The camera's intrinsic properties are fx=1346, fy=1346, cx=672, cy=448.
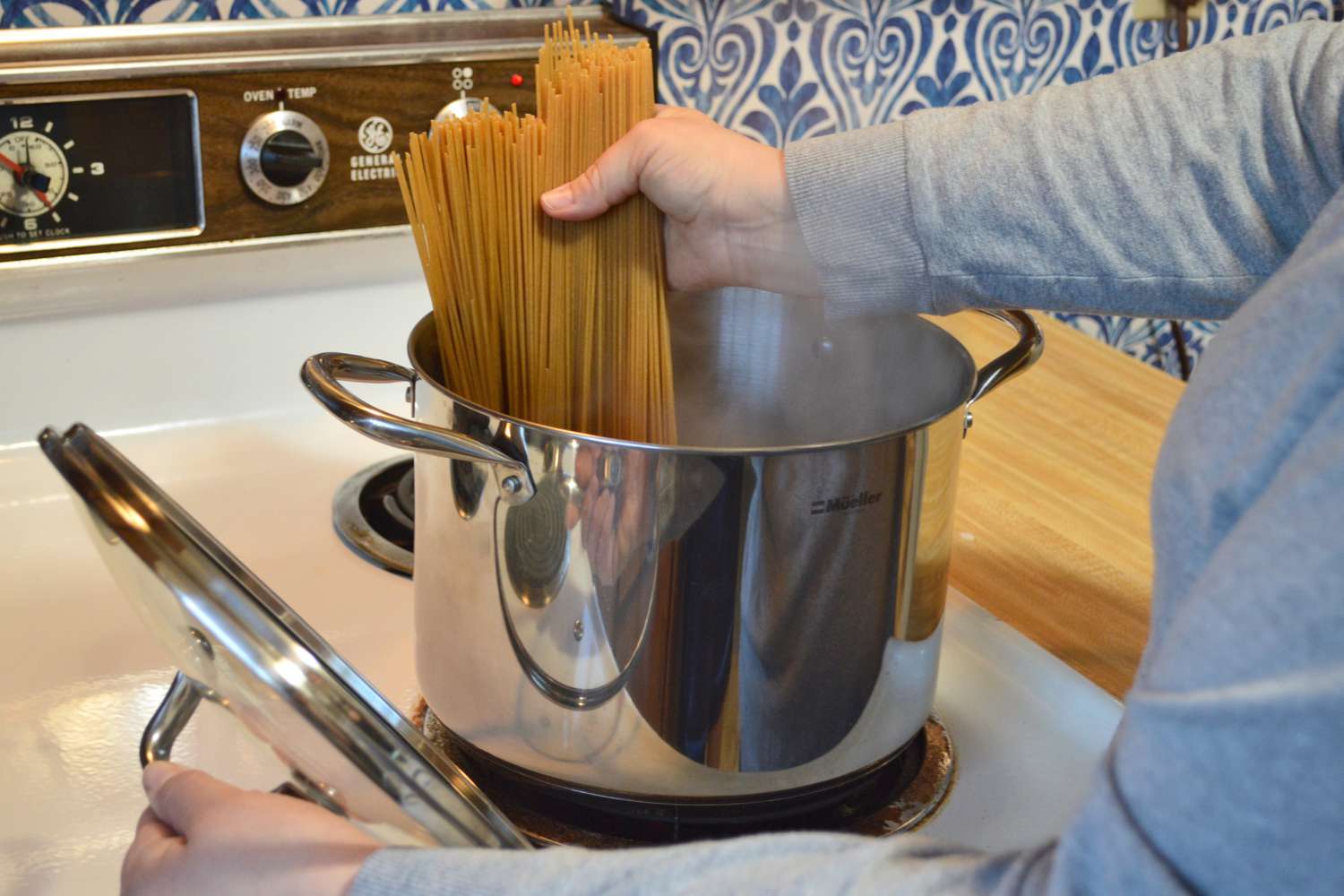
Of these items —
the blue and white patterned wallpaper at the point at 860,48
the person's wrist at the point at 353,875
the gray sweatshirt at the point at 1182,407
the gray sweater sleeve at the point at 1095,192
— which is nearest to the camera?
the gray sweatshirt at the point at 1182,407

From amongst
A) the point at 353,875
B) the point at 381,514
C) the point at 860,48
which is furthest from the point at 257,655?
the point at 860,48

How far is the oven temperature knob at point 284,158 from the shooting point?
835 millimetres

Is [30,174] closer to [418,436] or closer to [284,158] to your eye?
[284,158]

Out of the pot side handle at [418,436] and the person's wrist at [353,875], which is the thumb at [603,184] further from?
the person's wrist at [353,875]

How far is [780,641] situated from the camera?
516mm

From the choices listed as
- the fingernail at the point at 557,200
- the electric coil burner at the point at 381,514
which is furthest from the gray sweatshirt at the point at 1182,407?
the electric coil burner at the point at 381,514

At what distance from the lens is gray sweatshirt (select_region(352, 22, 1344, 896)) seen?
0.98 feet

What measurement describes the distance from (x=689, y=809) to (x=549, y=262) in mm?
250

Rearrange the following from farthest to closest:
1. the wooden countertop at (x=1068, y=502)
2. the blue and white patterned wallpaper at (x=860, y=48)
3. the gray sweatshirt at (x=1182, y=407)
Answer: the blue and white patterned wallpaper at (x=860, y=48) < the wooden countertop at (x=1068, y=502) < the gray sweatshirt at (x=1182, y=407)

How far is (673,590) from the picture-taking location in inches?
19.7

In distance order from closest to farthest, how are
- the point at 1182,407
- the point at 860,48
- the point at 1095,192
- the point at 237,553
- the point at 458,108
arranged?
the point at 1182,407, the point at 1095,192, the point at 237,553, the point at 458,108, the point at 860,48

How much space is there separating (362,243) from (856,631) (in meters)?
0.52

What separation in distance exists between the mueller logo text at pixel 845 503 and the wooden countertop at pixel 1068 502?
25 centimetres

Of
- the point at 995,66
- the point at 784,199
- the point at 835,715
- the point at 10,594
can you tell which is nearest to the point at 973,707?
the point at 835,715
